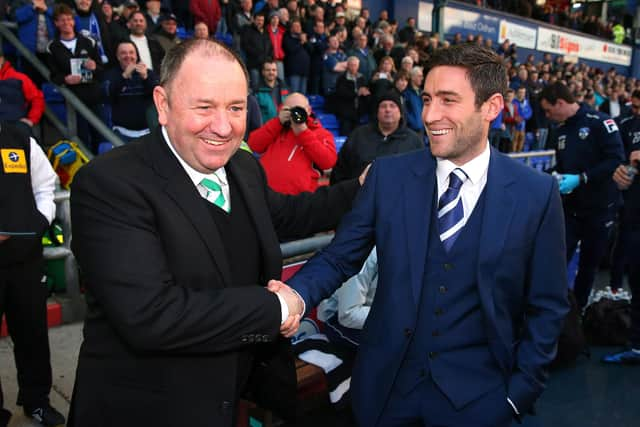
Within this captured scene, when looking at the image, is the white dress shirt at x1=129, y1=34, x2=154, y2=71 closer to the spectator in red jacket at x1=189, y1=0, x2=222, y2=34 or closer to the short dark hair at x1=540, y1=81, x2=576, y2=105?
the spectator in red jacket at x1=189, y1=0, x2=222, y2=34

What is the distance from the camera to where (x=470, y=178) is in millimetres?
1935

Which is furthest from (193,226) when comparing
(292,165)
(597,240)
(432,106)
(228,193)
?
(597,240)

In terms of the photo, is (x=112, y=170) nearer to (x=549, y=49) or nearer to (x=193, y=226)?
(x=193, y=226)

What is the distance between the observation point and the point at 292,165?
4.64 metres

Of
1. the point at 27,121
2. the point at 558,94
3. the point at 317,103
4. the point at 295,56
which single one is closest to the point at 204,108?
the point at 558,94

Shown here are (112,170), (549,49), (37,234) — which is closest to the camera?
(112,170)

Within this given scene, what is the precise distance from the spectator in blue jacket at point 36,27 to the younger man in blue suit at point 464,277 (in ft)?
18.9

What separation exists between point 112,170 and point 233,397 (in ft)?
2.52

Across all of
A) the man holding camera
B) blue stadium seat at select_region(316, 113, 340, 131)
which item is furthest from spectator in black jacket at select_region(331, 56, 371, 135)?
the man holding camera

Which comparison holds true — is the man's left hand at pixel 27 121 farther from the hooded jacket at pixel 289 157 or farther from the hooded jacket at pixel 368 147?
the hooded jacket at pixel 368 147

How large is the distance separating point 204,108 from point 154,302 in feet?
1.85

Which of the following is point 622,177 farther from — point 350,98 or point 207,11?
point 207,11

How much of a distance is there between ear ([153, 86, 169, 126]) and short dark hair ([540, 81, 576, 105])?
420 cm

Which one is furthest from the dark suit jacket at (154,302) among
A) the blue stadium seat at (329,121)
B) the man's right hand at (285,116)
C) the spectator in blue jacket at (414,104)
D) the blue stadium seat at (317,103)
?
the blue stadium seat at (317,103)
